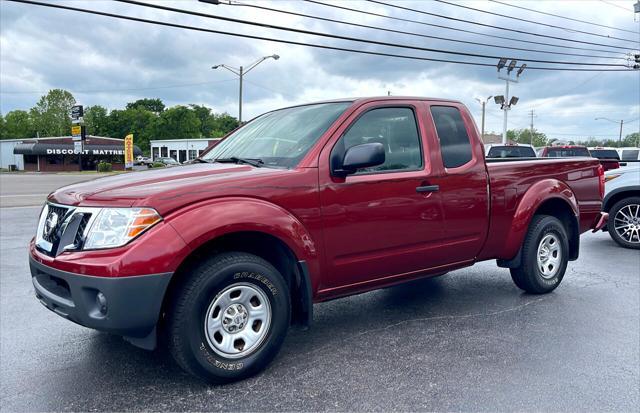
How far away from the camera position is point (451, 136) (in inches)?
171

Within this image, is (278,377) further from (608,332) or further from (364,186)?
(608,332)

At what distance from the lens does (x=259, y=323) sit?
3.21 metres

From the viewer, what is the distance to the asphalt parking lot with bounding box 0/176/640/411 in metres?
2.92

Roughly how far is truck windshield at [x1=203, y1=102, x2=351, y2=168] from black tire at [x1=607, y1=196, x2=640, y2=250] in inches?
246

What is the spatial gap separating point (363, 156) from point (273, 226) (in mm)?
773

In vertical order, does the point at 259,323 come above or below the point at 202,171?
below

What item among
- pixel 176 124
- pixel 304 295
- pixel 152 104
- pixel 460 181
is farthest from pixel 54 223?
pixel 152 104

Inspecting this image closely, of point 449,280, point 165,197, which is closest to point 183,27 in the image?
point 449,280

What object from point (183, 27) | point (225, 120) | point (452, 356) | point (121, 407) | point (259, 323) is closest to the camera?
point (121, 407)

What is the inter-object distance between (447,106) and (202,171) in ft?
7.64

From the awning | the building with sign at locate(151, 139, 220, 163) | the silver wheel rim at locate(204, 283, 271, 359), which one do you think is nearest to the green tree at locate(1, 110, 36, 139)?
the building with sign at locate(151, 139, 220, 163)

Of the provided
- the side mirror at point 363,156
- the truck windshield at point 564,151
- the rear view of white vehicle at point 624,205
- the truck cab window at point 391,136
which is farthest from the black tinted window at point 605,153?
the side mirror at point 363,156

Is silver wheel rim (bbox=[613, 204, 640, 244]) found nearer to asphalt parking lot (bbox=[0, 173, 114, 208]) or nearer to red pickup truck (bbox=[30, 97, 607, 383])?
red pickup truck (bbox=[30, 97, 607, 383])

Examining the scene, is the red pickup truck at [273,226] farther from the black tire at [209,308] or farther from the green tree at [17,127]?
the green tree at [17,127]
